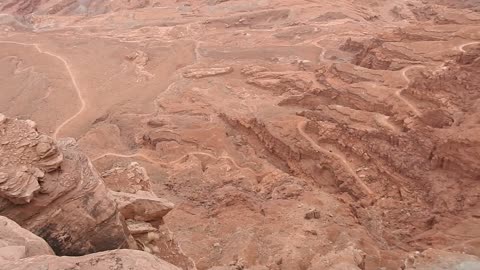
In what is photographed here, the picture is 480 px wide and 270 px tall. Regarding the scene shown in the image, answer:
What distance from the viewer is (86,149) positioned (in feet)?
69.6

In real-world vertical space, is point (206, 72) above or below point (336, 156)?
above

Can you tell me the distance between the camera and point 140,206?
33.2 feet

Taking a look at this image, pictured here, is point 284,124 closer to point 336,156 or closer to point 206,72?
point 336,156

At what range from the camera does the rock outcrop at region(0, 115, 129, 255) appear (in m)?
8.10

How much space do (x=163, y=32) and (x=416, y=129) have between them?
25.1 m

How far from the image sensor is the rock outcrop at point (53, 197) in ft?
26.6

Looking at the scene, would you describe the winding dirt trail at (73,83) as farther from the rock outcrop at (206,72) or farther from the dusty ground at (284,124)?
the rock outcrop at (206,72)

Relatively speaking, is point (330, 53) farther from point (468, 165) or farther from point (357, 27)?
point (468, 165)

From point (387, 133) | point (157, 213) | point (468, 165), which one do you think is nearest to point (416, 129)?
point (387, 133)

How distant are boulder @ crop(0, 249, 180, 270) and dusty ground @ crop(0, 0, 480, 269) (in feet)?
17.6

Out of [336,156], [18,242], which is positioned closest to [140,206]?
[18,242]

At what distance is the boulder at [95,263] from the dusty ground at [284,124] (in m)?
5.38

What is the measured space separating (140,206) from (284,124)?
1287 cm

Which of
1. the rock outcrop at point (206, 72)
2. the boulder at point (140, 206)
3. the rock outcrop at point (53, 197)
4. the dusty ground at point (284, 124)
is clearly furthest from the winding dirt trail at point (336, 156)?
the rock outcrop at point (53, 197)
